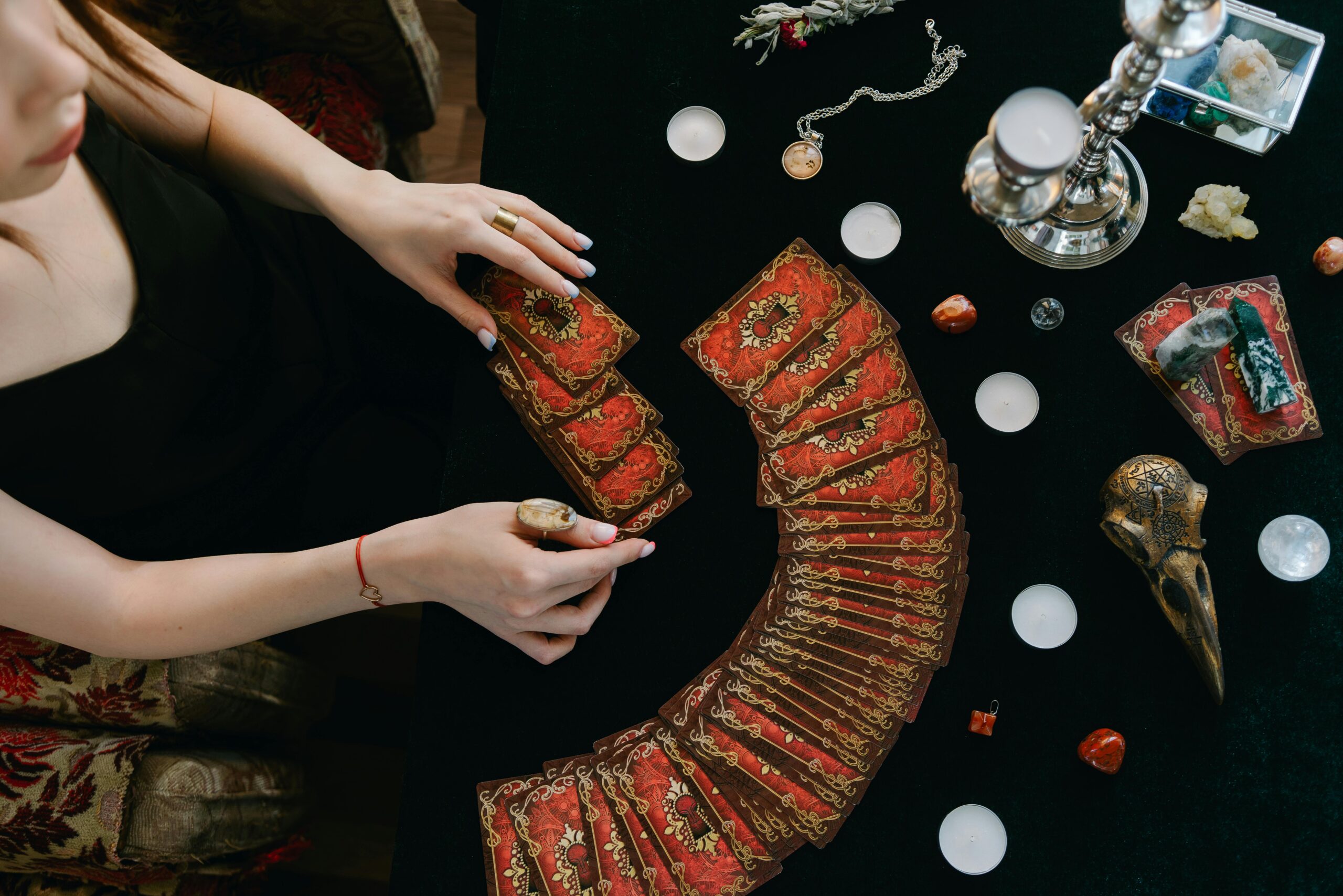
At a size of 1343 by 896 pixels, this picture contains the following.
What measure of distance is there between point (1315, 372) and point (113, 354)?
2.05 m

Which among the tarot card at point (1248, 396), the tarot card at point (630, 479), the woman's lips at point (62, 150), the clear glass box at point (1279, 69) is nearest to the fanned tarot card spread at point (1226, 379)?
the tarot card at point (1248, 396)

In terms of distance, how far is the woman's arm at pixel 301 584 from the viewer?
1.28 meters

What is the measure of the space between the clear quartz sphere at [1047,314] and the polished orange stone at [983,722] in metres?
0.70

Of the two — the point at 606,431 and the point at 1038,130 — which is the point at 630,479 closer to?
the point at 606,431

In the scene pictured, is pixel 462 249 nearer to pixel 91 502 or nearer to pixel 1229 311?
pixel 91 502

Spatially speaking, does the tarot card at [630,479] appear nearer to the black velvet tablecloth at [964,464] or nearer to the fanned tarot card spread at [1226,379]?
the black velvet tablecloth at [964,464]

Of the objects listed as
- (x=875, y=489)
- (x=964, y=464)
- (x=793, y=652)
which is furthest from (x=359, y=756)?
(x=964, y=464)

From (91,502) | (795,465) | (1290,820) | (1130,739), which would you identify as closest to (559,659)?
(795,465)

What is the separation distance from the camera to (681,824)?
1.38 meters

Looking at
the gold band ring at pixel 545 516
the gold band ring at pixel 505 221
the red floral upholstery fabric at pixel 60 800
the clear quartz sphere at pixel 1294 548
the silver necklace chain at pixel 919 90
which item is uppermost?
the silver necklace chain at pixel 919 90

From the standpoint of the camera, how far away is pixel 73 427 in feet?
4.21

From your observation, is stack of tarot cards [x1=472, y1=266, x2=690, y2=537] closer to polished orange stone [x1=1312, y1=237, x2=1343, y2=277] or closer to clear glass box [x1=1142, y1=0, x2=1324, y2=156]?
Result: clear glass box [x1=1142, y1=0, x2=1324, y2=156]

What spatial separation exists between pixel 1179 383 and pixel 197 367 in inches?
68.9

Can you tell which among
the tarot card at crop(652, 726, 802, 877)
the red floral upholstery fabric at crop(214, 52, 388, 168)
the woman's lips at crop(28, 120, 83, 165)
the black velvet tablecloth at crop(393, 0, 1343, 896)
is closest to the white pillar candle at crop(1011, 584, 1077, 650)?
the black velvet tablecloth at crop(393, 0, 1343, 896)
